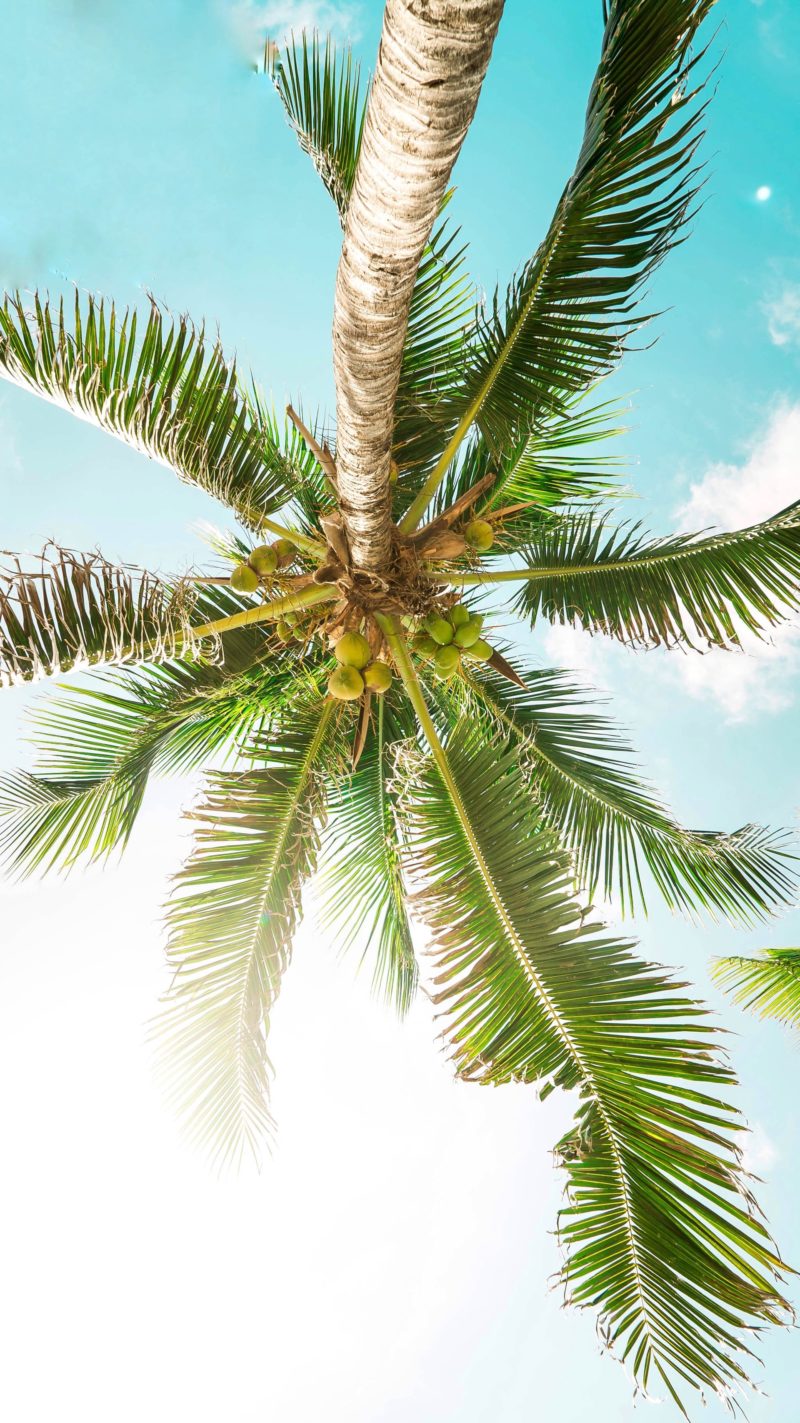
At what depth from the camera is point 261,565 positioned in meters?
3.83

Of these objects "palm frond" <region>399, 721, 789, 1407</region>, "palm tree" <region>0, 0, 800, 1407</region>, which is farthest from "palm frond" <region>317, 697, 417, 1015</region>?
"palm frond" <region>399, 721, 789, 1407</region>

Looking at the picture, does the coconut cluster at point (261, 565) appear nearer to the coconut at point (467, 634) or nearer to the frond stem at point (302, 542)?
the frond stem at point (302, 542)

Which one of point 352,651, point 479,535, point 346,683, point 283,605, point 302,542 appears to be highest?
point 479,535

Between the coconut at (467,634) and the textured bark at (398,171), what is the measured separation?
1536 millimetres

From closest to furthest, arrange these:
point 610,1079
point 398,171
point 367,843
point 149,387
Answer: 1. point 398,171
2. point 610,1079
3. point 149,387
4. point 367,843

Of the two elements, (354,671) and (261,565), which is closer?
(354,671)

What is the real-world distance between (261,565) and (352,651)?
0.64m

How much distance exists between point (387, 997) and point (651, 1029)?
3243mm

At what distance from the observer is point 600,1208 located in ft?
8.91

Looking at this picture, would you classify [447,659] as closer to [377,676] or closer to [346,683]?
[377,676]

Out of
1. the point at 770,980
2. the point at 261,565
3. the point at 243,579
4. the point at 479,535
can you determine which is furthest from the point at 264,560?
the point at 770,980

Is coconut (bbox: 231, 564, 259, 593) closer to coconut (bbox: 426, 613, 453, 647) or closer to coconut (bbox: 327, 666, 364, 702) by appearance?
coconut (bbox: 327, 666, 364, 702)

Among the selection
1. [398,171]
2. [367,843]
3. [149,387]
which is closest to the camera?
[398,171]

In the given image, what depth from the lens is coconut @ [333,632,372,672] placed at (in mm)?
3652
